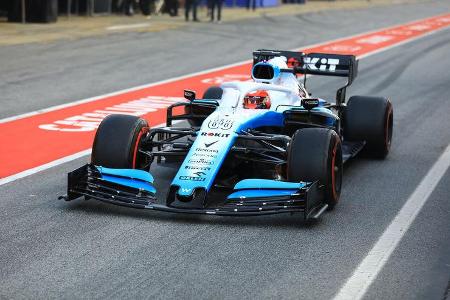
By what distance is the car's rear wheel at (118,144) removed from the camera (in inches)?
340

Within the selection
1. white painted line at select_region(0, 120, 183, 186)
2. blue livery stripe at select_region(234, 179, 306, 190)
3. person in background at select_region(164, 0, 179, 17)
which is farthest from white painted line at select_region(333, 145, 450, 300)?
person in background at select_region(164, 0, 179, 17)

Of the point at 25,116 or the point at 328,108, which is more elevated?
Answer: the point at 328,108

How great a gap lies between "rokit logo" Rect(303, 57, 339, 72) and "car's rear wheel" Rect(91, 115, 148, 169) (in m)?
3.06

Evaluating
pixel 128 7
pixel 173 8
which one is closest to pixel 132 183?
pixel 128 7

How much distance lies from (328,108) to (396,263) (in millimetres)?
3668

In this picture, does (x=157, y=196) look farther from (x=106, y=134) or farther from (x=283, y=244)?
(x=283, y=244)

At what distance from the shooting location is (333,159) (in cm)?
832

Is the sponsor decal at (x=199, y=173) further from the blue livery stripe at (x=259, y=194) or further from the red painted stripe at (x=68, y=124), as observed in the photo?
the red painted stripe at (x=68, y=124)

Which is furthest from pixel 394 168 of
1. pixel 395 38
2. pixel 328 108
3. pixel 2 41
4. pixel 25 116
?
pixel 395 38

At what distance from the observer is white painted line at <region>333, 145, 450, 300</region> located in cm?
636

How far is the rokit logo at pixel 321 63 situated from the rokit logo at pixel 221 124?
2.87 meters

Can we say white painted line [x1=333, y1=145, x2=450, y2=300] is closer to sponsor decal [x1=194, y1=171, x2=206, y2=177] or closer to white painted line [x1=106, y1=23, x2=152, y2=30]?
sponsor decal [x1=194, y1=171, x2=206, y2=177]

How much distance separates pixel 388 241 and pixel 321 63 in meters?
4.07

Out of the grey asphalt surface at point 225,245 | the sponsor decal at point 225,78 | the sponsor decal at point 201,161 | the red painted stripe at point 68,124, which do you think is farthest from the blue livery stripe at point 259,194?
the sponsor decal at point 225,78
